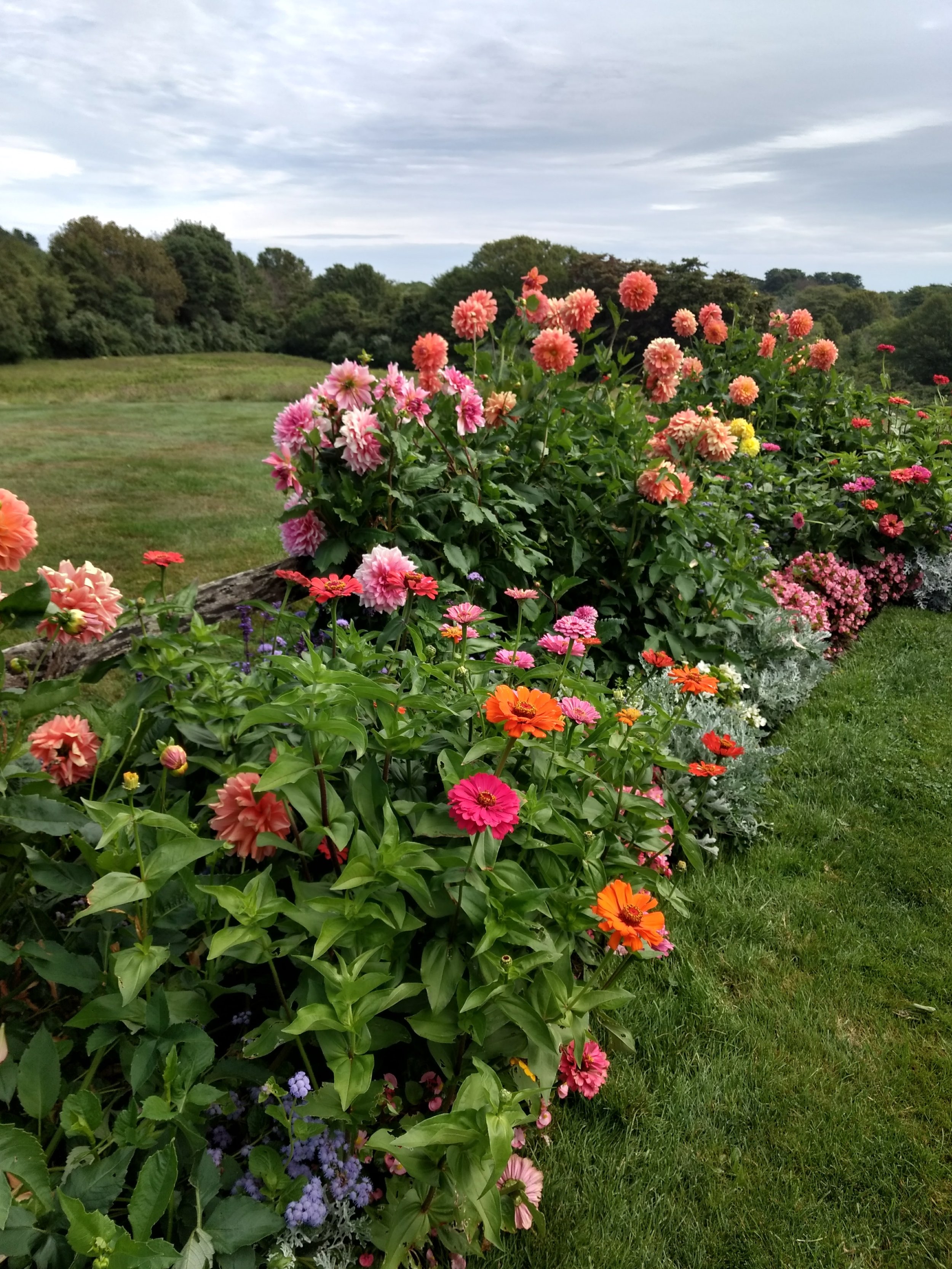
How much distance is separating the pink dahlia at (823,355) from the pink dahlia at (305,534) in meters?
4.83

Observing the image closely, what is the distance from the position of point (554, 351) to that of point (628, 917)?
2524 mm

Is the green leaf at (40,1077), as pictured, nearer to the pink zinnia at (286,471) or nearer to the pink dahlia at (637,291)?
the pink zinnia at (286,471)

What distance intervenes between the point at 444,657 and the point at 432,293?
97.9 ft

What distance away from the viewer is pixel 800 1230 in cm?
157

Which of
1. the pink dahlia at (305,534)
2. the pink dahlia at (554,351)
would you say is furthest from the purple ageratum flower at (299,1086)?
the pink dahlia at (554,351)

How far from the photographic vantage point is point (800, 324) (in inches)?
235

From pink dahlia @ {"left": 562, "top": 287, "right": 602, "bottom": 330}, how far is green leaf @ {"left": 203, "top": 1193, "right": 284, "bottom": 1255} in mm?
3400

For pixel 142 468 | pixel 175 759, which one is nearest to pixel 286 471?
pixel 175 759

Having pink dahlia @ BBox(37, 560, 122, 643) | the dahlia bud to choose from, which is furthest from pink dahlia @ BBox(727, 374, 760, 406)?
the dahlia bud

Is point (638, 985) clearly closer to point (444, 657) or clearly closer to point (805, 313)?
point (444, 657)

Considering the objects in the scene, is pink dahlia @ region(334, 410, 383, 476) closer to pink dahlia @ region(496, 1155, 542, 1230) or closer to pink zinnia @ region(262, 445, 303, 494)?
pink zinnia @ region(262, 445, 303, 494)

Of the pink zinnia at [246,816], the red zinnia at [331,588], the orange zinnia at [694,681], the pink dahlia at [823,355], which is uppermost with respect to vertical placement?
the pink dahlia at [823,355]

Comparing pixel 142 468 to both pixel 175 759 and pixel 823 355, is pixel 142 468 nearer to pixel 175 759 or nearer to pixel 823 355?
pixel 823 355

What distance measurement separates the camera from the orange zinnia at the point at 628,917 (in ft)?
4.28
